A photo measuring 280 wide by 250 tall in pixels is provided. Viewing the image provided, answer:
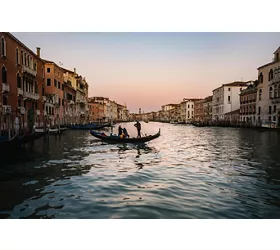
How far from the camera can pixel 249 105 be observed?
27500 mm

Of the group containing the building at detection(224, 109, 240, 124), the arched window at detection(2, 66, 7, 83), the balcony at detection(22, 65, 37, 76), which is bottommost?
the building at detection(224, 109, 240, 124)

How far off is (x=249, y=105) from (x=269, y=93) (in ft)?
18.1

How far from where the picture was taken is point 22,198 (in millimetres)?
3617

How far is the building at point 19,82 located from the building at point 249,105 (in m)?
19.4

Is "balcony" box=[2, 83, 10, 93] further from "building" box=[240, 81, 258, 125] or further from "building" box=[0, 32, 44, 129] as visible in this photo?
"building" box=[240, 81, 258, 125]

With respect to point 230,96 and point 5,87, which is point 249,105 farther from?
point 5,87

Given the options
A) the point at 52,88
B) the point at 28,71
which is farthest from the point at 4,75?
the point at 52,88

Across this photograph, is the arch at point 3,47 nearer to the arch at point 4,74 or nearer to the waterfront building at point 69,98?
the arch at point 4,74

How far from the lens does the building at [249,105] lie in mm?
26200

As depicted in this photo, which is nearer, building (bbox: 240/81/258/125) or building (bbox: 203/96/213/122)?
building (bbox: 240/81/258/125)

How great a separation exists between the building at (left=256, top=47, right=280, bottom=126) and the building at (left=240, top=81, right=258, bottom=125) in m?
1.69

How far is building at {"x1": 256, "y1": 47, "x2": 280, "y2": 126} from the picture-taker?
67.0ft

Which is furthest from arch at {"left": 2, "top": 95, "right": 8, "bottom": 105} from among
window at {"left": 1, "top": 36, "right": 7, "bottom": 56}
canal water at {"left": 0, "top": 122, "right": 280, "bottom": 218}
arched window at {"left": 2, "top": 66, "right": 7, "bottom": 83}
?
canal water at {"left": 0, "top": 122, "right": 280, "bottom": 218}

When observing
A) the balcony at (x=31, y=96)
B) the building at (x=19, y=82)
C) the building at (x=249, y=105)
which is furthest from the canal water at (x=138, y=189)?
the building at (x=249, y=105)
